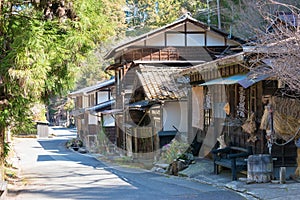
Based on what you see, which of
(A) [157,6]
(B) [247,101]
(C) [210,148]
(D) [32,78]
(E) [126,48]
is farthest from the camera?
(A) [157,6]

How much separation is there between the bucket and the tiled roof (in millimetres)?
7717

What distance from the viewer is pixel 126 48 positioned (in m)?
24.5

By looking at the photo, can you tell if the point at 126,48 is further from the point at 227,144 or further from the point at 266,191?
the point at 266,191

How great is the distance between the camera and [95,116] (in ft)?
120

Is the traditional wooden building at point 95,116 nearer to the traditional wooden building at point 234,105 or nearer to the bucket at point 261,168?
the traditional wooden building at point 234,105

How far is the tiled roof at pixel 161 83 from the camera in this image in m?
19.7

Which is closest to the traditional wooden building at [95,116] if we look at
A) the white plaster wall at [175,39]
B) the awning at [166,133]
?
the white plaster wall at [175,39]

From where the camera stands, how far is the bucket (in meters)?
11.4

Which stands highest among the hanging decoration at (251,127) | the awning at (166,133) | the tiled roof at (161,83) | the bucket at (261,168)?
the tiled roof at (161,83)

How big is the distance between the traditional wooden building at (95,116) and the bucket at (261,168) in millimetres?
19819

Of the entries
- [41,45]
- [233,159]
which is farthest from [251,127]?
[41,45]

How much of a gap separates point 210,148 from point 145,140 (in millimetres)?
5384

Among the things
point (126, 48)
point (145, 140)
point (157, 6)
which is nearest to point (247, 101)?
point (145, 140)

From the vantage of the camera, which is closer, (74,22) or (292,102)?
(74,22)
